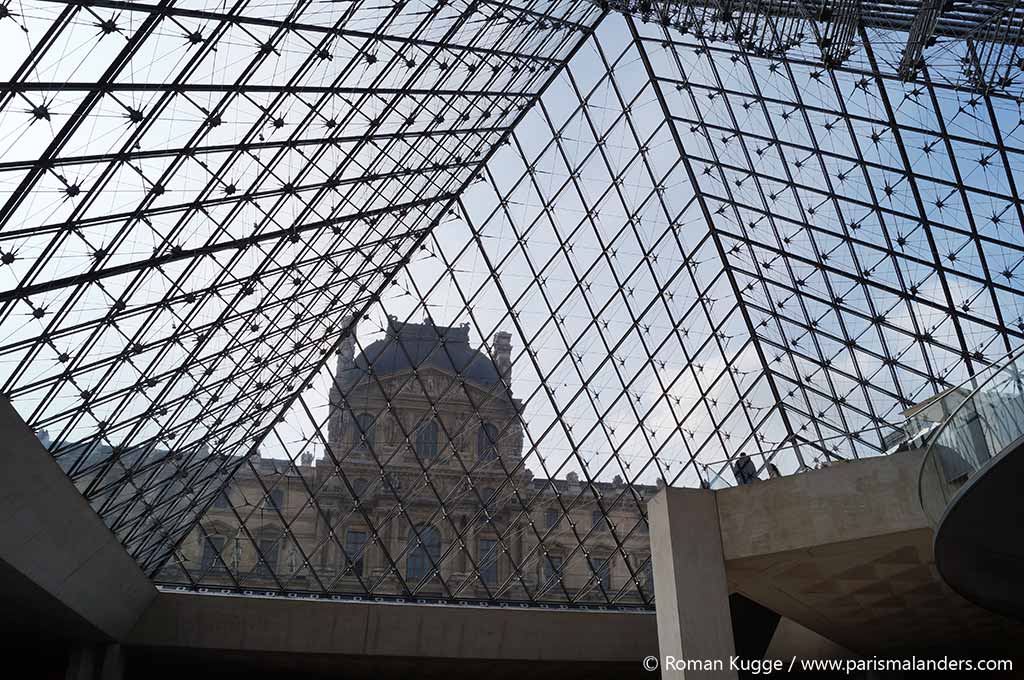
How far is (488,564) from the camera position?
33.9 meters

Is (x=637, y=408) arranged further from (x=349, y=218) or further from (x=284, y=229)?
(x=284, y=229)

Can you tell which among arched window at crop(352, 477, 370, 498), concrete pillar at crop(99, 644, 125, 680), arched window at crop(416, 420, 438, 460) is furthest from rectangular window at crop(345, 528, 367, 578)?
concrete pillar at crop(99, 644, 125, 680)

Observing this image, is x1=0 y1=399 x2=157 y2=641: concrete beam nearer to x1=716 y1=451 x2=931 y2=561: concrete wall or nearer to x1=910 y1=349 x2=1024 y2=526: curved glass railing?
x1=716 y1=451 x2=931 y2=561: concrete wall

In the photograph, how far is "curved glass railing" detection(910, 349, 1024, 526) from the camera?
14.5 m

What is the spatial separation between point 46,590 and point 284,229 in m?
10.8

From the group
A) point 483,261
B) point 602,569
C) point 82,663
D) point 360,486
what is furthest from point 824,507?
point 82,663

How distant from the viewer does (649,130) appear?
118 ft

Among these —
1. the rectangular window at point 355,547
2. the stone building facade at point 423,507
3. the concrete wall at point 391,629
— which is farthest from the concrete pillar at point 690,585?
the rectangular window at point 355,547

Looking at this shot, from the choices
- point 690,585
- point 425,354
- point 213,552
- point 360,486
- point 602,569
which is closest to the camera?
point 690,585

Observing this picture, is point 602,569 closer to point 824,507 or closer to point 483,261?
point 483,261

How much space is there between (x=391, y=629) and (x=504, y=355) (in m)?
11.8

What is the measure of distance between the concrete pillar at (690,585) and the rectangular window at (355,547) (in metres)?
15.6

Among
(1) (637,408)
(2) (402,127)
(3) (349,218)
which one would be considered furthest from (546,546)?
(2) (402,127)

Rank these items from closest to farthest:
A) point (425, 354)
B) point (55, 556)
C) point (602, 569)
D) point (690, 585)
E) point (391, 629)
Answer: point (690, 585) < point (55, 556) < point (391, 629) < point (602, 569) < point (425, 354)
